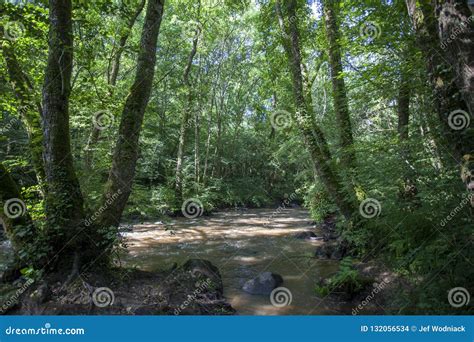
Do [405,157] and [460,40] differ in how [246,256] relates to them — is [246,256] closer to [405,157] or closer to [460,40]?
[405,157]

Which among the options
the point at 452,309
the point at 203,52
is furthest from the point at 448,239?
the point at 203,52

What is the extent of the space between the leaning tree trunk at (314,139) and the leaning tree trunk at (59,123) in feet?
20.5

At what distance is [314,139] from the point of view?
9.83 m

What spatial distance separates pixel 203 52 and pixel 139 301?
71.8ft

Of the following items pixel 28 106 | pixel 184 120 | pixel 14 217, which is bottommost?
pixel 14 217

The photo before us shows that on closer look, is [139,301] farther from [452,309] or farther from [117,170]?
[452,309]

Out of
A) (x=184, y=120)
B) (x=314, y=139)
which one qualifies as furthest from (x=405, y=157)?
(x=184, y=120)

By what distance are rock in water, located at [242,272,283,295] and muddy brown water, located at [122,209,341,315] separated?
15cm

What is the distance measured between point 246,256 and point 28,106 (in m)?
6.91

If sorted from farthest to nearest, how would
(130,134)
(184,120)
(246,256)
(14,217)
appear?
(184,120) < (246,256) < (130,134) < (14,217)

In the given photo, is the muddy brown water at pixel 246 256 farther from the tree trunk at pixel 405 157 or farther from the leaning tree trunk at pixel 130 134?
the tree trunk at pixel 405 157

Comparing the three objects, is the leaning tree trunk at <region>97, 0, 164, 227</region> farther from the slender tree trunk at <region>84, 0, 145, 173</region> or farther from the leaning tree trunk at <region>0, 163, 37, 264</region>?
the slender tree trunk at <region>84, 0, 145, 173</region>

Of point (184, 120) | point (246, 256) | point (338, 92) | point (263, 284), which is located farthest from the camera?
point (184, 120)

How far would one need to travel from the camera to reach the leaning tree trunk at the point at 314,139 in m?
9.25
